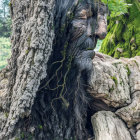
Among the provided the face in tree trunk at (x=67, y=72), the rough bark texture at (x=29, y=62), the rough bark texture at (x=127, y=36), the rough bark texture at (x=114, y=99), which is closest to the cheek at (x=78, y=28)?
the face in tree trunk at (x=67, y=72)

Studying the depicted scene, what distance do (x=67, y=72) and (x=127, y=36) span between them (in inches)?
128

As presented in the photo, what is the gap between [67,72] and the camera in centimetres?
288

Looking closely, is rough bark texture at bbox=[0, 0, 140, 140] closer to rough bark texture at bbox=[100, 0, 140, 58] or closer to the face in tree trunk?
the face in tree trunk

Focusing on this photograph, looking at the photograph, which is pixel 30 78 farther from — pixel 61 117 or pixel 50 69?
pixel 61 117

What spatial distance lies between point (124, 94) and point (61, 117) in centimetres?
136

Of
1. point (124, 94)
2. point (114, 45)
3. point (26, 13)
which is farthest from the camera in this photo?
point (114, 45)

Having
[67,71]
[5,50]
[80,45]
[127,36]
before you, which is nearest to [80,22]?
[80,45]

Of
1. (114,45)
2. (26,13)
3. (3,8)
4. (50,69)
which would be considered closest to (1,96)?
(50,69)

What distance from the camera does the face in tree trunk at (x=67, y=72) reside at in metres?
2.73

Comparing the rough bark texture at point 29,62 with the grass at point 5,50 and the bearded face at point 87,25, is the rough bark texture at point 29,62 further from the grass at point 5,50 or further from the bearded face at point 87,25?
the grass at point 5,50

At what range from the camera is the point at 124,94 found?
3.36 meters

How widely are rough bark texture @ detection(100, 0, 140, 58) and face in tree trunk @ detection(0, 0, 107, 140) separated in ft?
7.15

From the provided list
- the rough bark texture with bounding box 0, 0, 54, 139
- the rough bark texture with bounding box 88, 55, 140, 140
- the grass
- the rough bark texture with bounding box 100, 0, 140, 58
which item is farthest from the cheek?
the grass

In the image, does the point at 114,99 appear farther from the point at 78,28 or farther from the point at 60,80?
the point at 78,28
